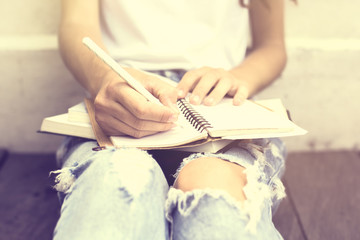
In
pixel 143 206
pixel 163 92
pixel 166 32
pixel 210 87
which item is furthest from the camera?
pixel 166 32

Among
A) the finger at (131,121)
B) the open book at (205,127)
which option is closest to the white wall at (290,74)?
the open book at (205,127)

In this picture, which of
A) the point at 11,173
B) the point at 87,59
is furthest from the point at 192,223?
the point at 11,173

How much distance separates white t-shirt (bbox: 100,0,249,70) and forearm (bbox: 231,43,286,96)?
64 mm

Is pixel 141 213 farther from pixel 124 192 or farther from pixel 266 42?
pixel 266 42

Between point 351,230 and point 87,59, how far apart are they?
0.82 m

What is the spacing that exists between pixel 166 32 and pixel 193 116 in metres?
0.36

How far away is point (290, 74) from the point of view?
1369mm

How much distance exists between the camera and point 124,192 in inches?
21.3

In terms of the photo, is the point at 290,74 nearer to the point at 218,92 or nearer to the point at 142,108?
the point at 218,92

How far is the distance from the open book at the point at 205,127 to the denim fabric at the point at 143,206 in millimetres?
37

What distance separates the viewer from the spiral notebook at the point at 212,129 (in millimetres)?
619

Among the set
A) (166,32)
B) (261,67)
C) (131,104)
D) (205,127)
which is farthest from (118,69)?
(261,67)

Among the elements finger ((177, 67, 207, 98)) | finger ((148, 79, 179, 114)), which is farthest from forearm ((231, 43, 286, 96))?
finger ((148, 79, 179, 114))

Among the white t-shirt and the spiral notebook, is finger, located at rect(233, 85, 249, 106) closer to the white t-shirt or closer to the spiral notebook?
the spiral notebook
